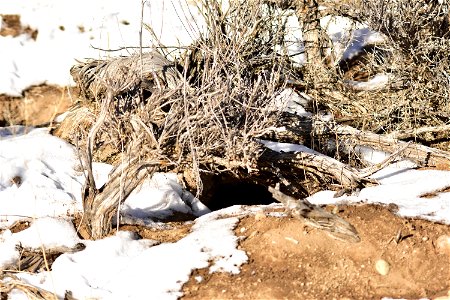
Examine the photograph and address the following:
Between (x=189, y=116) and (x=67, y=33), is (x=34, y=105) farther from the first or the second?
(x=189, y=116)

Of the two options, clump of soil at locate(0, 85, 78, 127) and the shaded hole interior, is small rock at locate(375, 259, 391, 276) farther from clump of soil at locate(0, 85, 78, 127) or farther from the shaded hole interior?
clump of soil at locate(0, 85, 78, 127)

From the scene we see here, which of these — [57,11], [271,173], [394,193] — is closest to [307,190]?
[271,173]

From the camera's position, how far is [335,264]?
461 cm

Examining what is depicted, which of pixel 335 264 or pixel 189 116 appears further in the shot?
pixel 189 116

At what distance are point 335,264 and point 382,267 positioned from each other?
0.29m

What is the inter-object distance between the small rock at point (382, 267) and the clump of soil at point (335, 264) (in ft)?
0.07

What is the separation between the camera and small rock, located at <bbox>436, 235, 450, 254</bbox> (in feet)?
15.4

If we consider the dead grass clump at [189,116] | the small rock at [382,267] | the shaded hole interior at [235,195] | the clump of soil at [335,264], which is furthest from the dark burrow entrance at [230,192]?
the small rock at [382,267]

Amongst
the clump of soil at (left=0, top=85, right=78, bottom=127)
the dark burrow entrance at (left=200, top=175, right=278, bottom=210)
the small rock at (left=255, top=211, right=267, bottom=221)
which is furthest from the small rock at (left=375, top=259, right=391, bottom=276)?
the clump of soil at (left=0, top=85, right=78, bottom=127)

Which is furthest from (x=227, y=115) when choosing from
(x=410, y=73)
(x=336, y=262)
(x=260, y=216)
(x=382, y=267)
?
(x=410, y=73)

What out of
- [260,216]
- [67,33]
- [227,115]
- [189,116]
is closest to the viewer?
[189,116]

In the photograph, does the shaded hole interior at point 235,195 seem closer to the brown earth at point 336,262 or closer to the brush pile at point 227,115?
the brush pile at point 227,115

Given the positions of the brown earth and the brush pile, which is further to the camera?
the brush pile

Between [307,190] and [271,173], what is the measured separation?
0.39 metres
